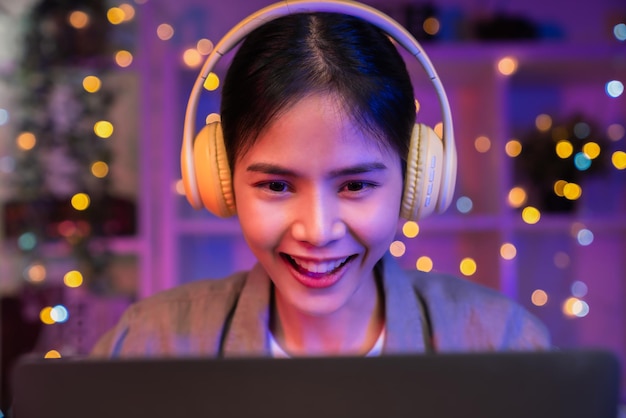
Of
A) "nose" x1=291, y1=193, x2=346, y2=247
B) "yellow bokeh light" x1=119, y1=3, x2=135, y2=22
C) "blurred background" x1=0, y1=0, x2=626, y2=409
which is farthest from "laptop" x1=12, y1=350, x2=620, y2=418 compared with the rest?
"yellow bokeh light" x1=119, y1=3, x2=135, y2=22

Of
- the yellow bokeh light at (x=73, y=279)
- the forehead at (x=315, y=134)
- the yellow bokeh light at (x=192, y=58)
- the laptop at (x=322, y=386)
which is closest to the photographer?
the laptop at (x=322, y=386)

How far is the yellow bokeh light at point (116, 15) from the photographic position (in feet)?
7.90

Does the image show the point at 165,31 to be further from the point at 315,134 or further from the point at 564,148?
the point at 315,134

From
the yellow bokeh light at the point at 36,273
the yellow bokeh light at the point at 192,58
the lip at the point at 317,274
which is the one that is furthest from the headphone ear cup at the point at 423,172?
the yellow bokeh light at the point at 36,273

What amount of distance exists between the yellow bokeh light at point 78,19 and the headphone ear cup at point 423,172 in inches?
71.3

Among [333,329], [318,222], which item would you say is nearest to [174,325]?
[333,329]

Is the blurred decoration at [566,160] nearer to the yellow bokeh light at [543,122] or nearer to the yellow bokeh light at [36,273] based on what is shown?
the yellow bokeh light at [543,122]

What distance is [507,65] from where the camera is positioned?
2.23 m

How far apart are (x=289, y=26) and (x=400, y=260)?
1705mm

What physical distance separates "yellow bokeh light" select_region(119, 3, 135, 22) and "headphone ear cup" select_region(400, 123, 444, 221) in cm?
188

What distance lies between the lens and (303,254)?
0.84m

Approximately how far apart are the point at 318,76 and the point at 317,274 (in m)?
0.27

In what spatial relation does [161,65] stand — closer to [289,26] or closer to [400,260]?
[400,260]

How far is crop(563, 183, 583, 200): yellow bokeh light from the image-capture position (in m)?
2.30
